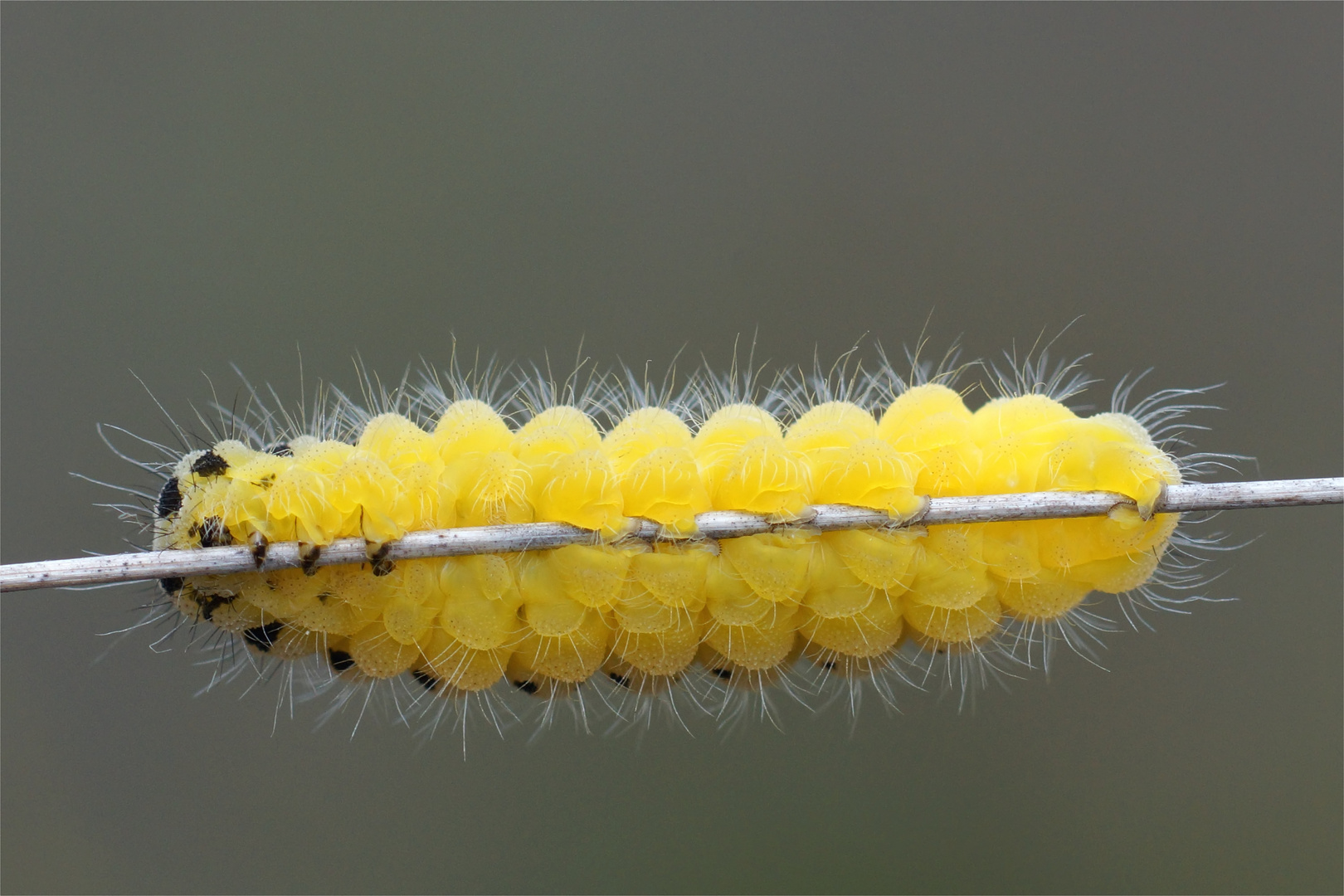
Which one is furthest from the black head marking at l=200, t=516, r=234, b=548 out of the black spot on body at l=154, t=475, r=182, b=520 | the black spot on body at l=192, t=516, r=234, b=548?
Result: the black spot on body at l=154, t=475, r=182, b=520

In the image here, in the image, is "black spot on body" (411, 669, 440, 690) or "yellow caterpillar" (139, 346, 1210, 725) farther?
"black spot on body" (411, 669, 440, 690)

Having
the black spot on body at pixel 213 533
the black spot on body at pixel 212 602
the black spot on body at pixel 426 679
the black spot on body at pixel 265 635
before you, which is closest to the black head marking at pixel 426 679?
the black spot on body at pixel 426 679

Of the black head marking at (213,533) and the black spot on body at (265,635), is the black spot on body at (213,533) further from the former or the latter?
the black spot on body at (265,635)

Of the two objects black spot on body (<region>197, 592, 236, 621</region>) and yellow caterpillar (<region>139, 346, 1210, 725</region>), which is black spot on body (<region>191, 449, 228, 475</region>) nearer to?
yellow caterpillar (<region>139, 346, 1210, 725</region>)

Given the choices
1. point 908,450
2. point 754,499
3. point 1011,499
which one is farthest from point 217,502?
point 1011,499

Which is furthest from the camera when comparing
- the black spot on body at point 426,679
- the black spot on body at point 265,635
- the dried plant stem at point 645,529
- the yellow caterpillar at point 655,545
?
the black spot on body at point 426,679

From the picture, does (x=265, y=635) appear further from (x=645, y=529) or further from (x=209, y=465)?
(x=645, y=529)

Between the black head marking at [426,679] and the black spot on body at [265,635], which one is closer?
the black spot on body at [265,635]

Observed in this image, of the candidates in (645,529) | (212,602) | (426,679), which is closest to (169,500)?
(212,602)
